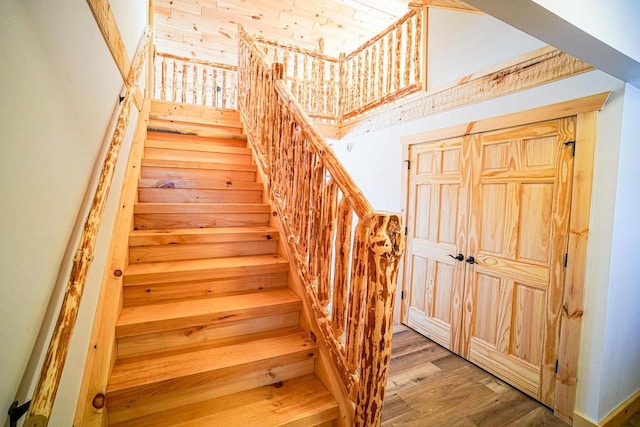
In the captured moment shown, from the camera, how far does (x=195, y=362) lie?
4.59 feet

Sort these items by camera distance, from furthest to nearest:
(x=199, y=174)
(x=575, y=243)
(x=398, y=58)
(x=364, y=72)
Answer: (x=364, y=72), (x=398, y=58), (x=199, y=174), (x=575, y=243)

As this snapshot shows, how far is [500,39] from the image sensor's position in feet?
7.38

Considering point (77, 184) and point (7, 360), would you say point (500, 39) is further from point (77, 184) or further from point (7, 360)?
point (7, 360)

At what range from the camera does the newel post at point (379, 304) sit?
1062 mm

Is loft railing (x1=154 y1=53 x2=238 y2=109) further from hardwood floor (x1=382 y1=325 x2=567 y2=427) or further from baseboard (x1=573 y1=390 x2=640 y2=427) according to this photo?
baseboard (x1=573 y1=390 x2=640 y2=427)

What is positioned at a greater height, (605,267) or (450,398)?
(605,267)

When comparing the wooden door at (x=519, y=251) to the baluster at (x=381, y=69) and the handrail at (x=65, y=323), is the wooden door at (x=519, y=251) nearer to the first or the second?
the baluster at (x=381, y=69)

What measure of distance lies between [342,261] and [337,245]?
86mm

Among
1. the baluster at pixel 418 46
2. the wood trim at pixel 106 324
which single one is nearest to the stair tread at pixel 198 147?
the wood trim at pixel 106 324

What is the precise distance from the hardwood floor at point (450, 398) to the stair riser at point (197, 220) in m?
1.67

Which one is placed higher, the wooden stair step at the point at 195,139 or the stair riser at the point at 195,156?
the wooden stair step at the point at 195,139

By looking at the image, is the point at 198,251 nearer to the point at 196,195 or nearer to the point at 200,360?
the point at 196,195

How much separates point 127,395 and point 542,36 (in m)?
2.36

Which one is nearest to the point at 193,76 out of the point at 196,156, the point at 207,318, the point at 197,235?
the point at 196,156
